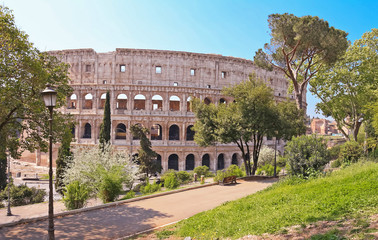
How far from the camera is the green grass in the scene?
574cm

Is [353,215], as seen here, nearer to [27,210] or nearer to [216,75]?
[27,210]

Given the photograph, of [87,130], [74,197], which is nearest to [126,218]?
[74,197]

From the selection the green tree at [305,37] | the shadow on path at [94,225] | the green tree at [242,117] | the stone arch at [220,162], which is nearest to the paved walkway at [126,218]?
the shadow on path at [94,225]

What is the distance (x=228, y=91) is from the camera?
1773cm

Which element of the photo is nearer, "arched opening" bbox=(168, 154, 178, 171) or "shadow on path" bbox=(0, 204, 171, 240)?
"shadow on path" bbox=(0, 204, 171, 240)

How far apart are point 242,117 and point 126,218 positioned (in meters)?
10.5

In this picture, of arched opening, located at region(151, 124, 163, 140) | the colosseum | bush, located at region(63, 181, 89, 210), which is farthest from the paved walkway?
arched opening, located at region(151, 124, 163, 140)

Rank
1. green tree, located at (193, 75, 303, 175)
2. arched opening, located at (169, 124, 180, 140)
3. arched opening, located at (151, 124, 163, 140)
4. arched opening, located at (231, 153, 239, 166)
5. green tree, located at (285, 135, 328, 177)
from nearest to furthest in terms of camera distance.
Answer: green tree, located at (285, 135, 328, 177)
green tree, located at (193, 75, 303, 175)
arched opening, located at (231, 153, 239, 166)
arched opening, located at (169, 124, 180, 140)
arched opening, located at (151, 124, 163, 140)

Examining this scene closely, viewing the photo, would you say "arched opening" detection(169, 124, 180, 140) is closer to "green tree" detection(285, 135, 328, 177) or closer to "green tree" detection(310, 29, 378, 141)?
"green tree" detection(310, 29, 378, 141)

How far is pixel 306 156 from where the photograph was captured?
428 inches

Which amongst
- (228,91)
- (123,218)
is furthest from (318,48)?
(123,218)

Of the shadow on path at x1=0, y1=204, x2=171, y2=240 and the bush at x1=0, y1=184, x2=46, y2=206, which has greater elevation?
Answer: the shadow on path at x1=0, y1=204, x2=171, y2=240

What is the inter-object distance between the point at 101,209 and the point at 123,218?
161 cm

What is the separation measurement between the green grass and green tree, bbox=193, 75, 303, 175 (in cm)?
807
